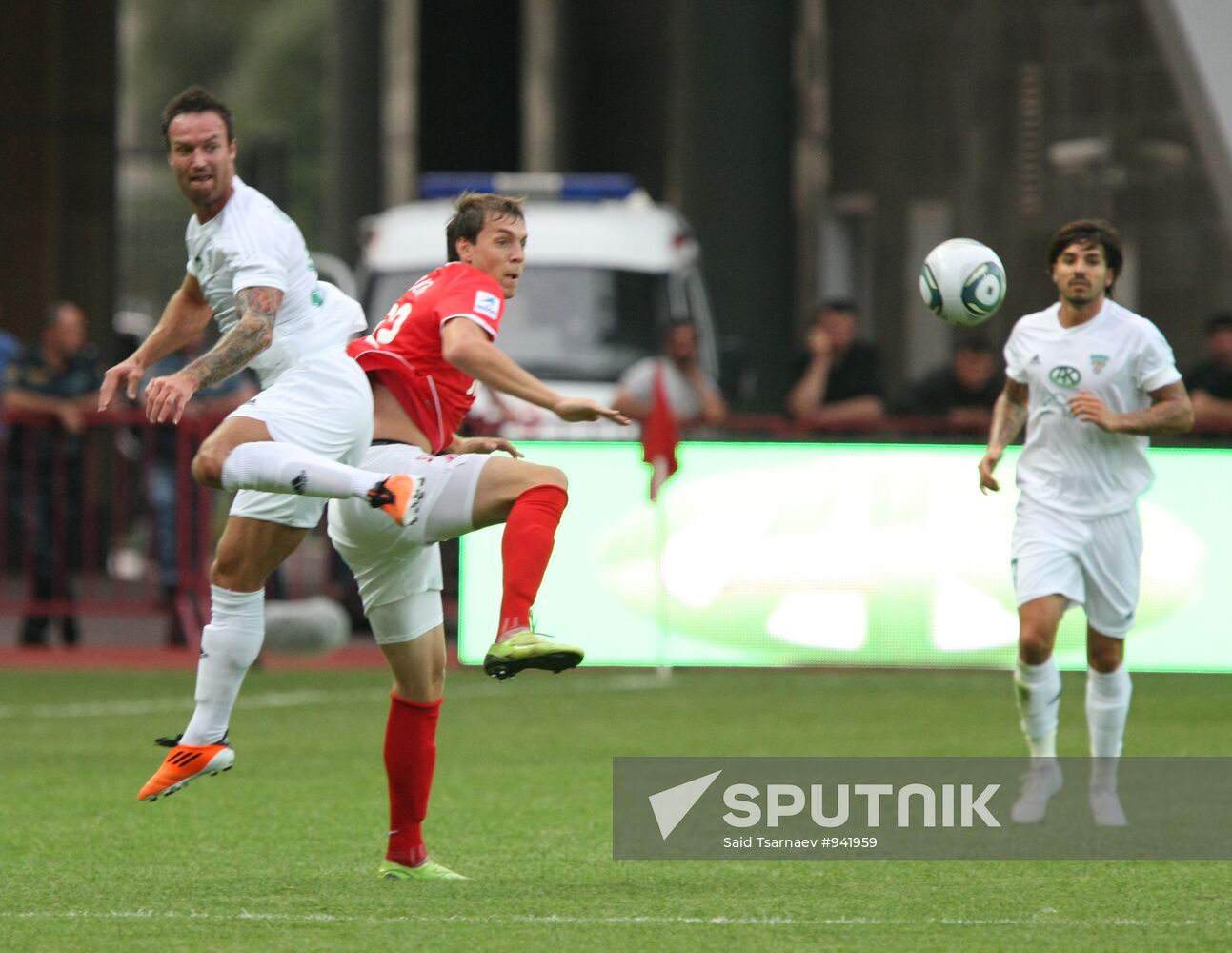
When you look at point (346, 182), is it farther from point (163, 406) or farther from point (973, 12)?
point (163, 406)

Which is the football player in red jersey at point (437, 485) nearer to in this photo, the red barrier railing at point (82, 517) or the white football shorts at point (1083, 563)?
the white football shorts at point (1083, 563)

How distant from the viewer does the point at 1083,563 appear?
9.59m

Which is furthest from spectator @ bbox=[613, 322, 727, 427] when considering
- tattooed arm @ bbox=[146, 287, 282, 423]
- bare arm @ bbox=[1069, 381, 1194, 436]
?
tattooed arm @ bbox=[146, 287, 282, 423]

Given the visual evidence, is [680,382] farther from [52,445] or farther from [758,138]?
[758,138]

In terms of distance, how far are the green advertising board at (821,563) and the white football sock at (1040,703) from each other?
510 centimetres

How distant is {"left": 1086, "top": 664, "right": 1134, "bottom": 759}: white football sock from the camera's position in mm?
9727

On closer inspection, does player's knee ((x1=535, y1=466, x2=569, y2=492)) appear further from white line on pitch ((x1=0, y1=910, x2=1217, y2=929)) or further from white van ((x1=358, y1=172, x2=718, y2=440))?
white van ((x1=358, y1=172, x2=718, y2=440))

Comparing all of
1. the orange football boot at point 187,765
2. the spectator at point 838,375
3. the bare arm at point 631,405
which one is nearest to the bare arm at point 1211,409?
the spectator at point 838,375

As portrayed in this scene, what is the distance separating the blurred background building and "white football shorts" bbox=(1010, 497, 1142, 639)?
27.7 ft

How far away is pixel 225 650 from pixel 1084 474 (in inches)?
141

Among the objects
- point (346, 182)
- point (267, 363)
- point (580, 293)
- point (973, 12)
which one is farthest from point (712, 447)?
point (346, 182)

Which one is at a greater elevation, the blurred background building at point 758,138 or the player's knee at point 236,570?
the blurred background building at point 758,138

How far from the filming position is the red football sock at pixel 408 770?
8016mm

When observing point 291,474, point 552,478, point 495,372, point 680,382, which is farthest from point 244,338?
point 680,382
